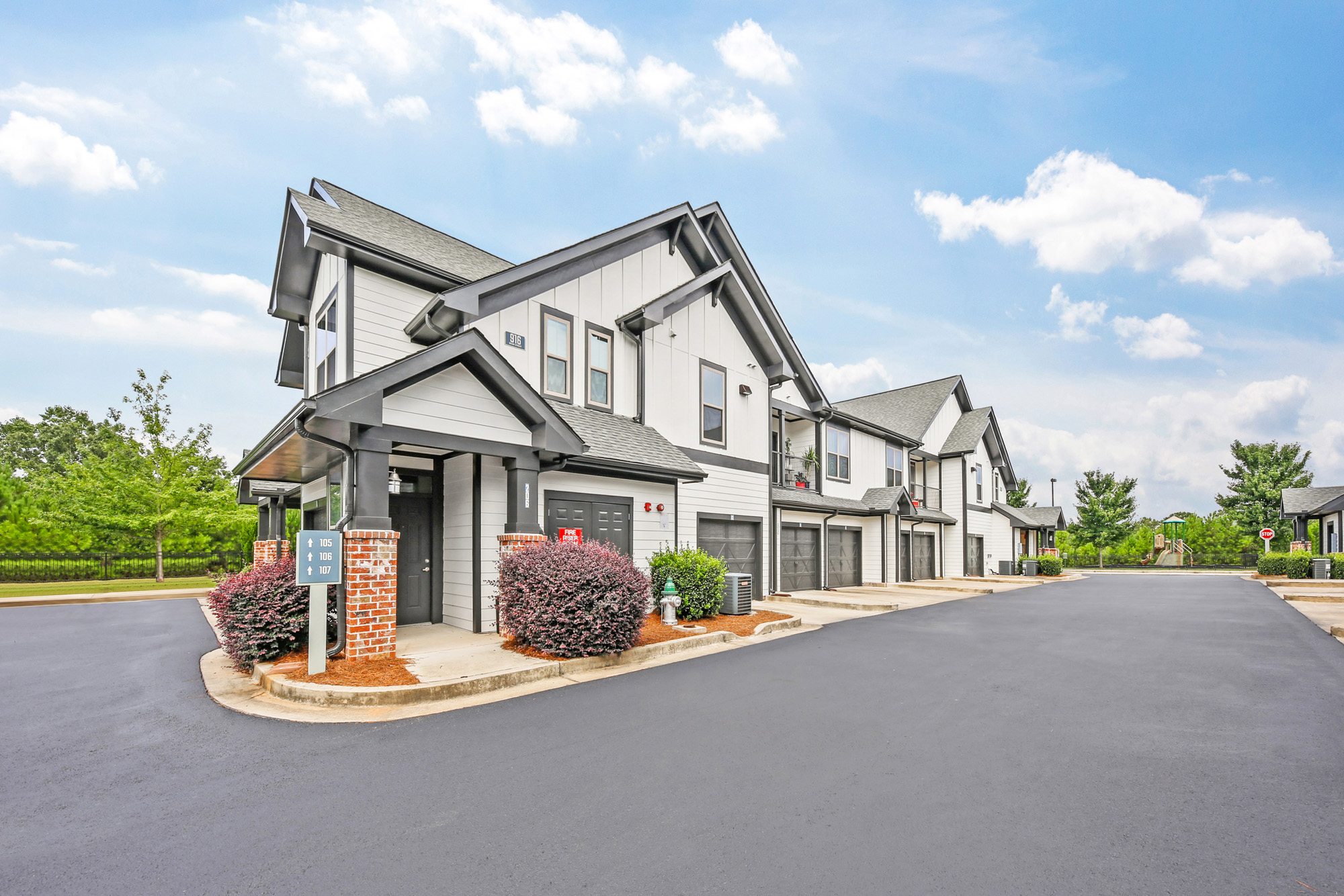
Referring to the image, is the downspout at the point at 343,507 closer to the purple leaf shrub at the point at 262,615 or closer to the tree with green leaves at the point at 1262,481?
the purple leaf shrub at the point at 262,615

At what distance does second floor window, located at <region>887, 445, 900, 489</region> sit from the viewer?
25808mm

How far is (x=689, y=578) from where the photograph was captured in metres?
12.1

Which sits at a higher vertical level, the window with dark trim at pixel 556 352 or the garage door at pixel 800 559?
the window with dark trim at pixel 556 352

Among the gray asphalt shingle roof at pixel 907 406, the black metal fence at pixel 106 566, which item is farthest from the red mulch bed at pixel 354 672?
the gray asphalt shingle roof at pixel 907 406

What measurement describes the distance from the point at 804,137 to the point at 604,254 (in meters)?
10.8

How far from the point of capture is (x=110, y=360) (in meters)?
27.8

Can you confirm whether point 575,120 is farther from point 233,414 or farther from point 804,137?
point 233,414

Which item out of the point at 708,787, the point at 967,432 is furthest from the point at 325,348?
the point at 967,432

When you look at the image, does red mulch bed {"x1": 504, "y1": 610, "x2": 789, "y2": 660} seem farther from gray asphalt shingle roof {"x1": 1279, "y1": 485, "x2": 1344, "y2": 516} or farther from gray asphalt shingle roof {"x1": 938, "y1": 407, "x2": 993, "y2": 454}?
gray asphalt shingle roof {"x1": 1279, "y1": 485, "x2": 1344, "y2": 516}

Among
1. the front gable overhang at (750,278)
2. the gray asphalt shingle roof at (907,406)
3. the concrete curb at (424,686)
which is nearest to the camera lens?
the concrete curb at (424,686)

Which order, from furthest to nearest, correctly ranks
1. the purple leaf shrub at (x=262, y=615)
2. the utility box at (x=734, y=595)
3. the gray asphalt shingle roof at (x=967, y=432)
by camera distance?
the gray asphalt shingle roof at (x=967, y=432), the utility box at (x=734, y=595), the purple leaf shrub at (x=262, y=615)

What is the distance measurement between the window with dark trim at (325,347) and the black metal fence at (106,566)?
13.6 meters

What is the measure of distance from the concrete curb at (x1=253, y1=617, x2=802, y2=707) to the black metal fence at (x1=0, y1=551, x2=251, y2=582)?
18905 millimetres

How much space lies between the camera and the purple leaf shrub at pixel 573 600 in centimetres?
822
